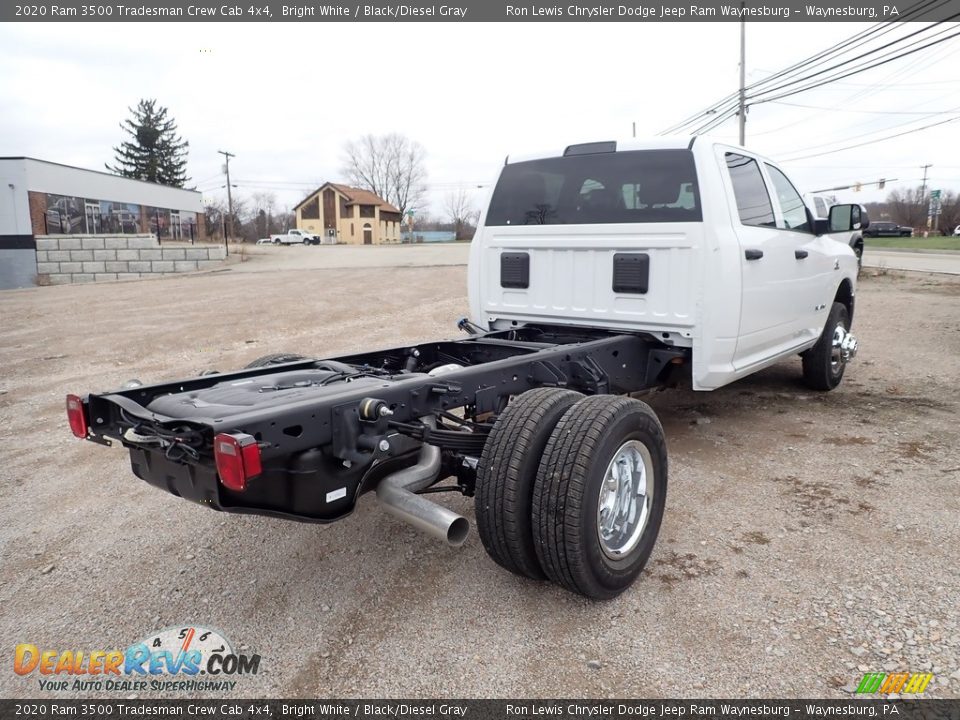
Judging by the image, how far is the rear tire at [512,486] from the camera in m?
2.79

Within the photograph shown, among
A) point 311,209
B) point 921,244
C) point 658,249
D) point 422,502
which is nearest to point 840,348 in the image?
point 658,249

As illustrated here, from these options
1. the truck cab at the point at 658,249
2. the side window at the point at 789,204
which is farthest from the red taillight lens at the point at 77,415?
the side window at the point at 789,204

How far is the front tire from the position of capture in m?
6.43

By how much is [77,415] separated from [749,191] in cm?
445

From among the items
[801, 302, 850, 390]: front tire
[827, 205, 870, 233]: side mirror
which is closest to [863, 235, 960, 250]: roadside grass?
[801, 302, 850, 390]: front tire

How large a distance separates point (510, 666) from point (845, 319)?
575cm

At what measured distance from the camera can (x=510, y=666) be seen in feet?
8.48

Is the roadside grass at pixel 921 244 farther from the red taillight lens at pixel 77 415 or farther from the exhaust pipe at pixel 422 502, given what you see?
the red taillight lens at pixel 77 415

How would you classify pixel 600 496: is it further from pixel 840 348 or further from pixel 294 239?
pixel 294 239

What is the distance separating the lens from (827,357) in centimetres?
646

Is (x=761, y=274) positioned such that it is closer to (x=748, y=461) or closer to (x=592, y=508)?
(x=748, y=461)

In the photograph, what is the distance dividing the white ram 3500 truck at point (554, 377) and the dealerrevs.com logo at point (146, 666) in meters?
0.61

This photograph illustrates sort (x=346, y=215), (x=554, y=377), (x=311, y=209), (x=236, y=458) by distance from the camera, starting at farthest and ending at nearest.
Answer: (x=311, y=209)
(x=346, y=215)
(x=554, y=377)
(x=236, y=458)

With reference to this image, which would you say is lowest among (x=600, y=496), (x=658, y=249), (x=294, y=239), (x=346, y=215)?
(x=600, y=496)
